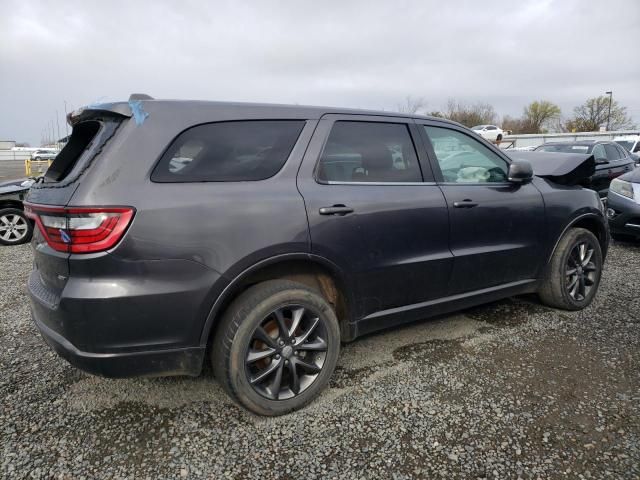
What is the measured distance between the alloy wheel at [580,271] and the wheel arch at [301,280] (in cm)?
229

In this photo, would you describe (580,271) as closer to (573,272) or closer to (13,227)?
(573,272)

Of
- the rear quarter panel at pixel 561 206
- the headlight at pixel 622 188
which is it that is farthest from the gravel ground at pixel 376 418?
the headlight at pixel 622 188

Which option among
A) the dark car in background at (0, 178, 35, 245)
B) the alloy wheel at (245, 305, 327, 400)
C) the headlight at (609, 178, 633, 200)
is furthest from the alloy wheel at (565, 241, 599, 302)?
the dark car in background at (0, 178, 35, 245)

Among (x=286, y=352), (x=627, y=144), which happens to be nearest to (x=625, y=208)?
(x=286, y=352)

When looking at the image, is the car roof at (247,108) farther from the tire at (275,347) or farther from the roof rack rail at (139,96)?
the tire at (275,347)

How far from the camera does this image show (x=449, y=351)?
10.5ft

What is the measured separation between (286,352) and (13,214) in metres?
6.66

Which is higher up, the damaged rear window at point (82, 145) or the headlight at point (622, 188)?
the damaged rear window at point (82, 145)

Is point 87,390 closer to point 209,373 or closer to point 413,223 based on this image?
point 209,373

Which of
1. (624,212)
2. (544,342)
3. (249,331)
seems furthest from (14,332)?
(624,212)

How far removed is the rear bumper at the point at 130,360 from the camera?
80.9 inches

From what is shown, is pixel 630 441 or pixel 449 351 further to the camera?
pixel 449 351

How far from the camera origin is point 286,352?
2.42m

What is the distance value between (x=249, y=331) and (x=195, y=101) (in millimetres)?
1243
